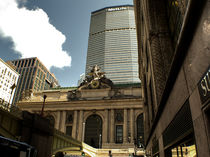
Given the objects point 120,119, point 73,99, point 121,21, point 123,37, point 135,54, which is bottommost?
point 120,119

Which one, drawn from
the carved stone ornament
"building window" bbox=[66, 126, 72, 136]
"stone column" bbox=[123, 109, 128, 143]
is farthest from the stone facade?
the carved stone ornament

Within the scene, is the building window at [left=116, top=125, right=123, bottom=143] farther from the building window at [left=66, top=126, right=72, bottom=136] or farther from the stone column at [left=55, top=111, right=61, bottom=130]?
the stone column at [left=55, top=111, right=61, bottom=130]

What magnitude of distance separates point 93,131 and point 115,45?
82.5m

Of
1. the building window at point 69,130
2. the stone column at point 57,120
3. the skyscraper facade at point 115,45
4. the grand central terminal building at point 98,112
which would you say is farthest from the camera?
the skyscraper facade at point 115,45

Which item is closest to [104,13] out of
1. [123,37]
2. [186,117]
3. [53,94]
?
[123,37]

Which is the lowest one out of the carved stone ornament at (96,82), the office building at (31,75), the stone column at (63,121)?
the stone column at (63,121)

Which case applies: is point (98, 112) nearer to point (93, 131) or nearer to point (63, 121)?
point (93, 131)

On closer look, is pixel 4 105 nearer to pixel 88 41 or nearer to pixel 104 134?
pixel 104 134

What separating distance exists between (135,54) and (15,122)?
346ft

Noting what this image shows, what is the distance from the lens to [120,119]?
45.7 meters

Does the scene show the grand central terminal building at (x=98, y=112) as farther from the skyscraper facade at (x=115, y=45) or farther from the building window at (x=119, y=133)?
the skyscraper facade at (x=115, y=45)

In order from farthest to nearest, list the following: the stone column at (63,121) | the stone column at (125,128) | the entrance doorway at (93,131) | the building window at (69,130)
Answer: the stone column at (63,121)
the building window at (69,130)
the entrance doorway at (93,131)
the stone column at (125,128)

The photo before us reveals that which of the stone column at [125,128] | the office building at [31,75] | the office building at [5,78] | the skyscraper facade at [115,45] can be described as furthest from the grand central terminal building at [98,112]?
the office building at [31,75]

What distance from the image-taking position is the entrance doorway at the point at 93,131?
44116 millimetres
